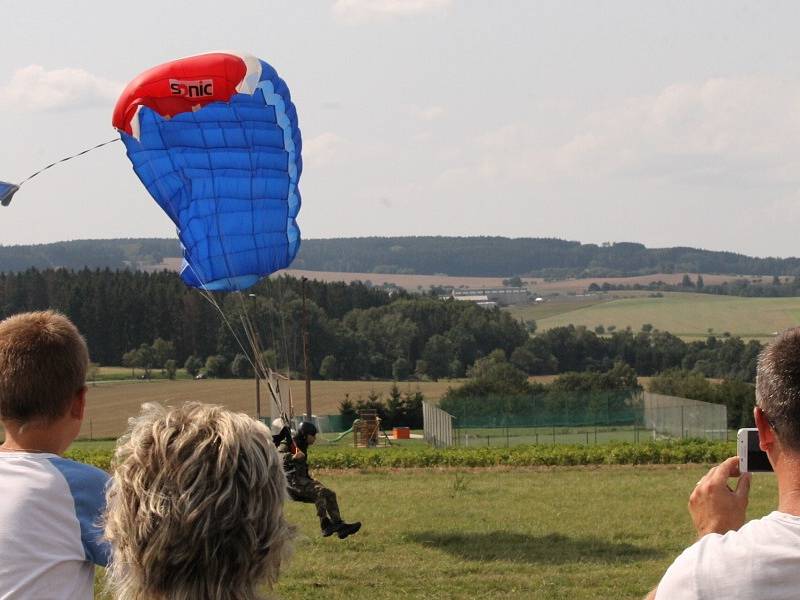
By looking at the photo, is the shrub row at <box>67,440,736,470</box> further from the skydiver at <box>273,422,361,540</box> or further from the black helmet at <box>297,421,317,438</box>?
the black helmet at <box>297,421,317,438</box>

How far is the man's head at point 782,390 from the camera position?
2469 millimetres

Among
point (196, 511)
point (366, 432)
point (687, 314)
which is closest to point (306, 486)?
point (196, 511)

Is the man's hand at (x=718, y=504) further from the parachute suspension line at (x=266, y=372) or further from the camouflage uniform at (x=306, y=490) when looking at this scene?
the parachute suspension line at (x=266, y=372)

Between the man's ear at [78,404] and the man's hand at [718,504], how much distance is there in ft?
4.91

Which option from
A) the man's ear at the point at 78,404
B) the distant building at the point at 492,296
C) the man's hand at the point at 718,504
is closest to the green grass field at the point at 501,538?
the man's ear at the point at 78,404

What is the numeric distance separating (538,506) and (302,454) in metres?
4.14

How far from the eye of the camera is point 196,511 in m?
2.23

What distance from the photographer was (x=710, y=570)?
243 centimetres

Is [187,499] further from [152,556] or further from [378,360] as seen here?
[378,360]

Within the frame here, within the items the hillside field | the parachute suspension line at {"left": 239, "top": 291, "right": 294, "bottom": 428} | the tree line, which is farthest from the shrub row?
the tree line

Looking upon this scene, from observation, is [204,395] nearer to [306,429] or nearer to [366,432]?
[366,432]

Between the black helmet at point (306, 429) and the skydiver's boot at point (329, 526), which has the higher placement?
the black helmet at point (306, 429)

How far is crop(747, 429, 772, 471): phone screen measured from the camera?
9.45 feet

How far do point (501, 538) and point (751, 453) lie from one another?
9.37 m
